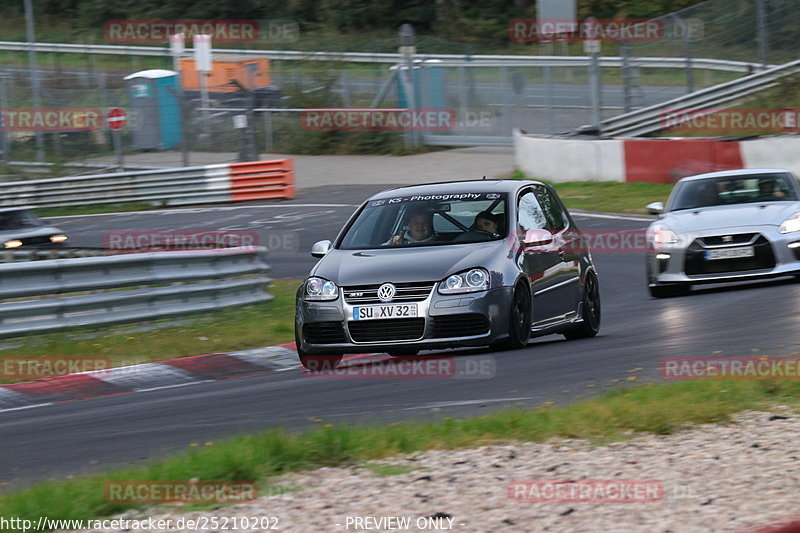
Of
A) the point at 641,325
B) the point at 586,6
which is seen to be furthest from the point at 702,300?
the point at 586,6

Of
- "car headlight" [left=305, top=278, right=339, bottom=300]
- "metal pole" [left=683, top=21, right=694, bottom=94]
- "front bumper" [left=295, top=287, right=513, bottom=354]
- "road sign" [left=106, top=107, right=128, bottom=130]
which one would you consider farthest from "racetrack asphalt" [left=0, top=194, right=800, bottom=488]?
"road sign" [left=106, top=107, right=128, bottom=130]

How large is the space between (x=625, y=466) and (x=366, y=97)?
3121 centimetres

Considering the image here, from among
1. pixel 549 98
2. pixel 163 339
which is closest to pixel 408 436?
pixel 163 339

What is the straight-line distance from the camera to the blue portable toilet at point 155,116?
31094 mm

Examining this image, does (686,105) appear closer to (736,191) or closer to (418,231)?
(736,191)

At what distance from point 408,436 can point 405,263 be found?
3243 millimetres

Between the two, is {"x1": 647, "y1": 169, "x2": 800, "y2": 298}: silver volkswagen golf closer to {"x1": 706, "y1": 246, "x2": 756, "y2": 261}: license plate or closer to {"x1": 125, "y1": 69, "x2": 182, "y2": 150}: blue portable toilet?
{"x1": 706, "y1": 246, "x2": 756, "y2": 261}: license plate

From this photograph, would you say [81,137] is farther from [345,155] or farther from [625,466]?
[625,466]

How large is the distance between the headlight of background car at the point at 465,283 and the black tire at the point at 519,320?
281 mm

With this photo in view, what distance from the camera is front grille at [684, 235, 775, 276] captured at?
14266 mm

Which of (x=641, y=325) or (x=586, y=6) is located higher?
(x=586, y=6)

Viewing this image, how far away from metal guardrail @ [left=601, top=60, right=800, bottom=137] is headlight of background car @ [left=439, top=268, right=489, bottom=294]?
21.7 metres

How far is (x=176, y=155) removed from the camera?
3250cm

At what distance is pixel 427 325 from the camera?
9.90 m
